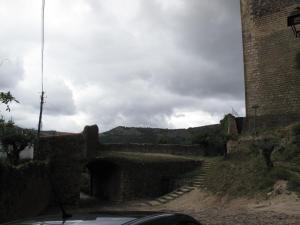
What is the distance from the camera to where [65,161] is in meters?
28.6

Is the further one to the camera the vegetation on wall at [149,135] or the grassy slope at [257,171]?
the vegetation on wall at [149,135]

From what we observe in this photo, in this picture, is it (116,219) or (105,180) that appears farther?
(105,180)

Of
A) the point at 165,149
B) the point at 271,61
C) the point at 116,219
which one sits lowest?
the point at 116,219

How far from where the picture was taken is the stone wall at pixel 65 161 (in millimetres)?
28250

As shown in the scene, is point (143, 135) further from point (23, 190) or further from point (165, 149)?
point (23, 190)

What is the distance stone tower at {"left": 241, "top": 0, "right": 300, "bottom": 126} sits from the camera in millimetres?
29000

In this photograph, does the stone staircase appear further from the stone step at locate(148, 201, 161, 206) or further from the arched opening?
the arched opening

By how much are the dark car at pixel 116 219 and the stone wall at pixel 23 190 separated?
37.0ft

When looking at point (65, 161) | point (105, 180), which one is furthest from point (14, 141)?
point (105, 180)

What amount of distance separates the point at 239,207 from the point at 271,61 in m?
13.0

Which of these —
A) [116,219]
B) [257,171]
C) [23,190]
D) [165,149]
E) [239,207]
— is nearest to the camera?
[116,219]

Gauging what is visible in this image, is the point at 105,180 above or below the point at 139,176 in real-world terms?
below

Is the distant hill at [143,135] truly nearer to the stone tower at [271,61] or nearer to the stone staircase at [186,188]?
the stone tower at [271,61]

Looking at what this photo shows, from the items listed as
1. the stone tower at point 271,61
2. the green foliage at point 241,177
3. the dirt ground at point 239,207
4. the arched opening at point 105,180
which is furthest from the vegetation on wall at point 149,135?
the dirt ground at point 239,207
